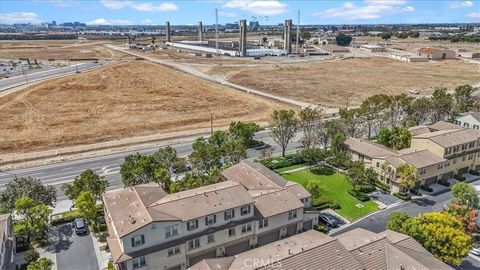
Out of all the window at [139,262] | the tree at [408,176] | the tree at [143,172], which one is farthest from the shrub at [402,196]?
the window at [139,262]

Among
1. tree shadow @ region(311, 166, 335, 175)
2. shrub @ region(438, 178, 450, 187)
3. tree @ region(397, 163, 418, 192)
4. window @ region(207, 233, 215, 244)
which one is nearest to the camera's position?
window @ region(207, 233, 215, 244)

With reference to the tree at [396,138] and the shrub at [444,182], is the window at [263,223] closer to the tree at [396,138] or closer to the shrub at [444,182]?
the shrub at [444,182]

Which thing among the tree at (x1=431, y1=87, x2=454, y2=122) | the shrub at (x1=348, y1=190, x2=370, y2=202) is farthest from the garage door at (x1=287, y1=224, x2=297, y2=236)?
the tree at (x1=431, y1=87, x2=454, y2=122)

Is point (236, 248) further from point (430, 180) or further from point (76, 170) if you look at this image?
point (76, 170)

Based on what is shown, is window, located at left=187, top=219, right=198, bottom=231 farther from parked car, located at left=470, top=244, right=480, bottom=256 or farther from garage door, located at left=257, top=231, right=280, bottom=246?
parked car, located at left=470, top=244, right=480, bottom=256

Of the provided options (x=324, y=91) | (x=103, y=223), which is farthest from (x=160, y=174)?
(x=324, y=91)

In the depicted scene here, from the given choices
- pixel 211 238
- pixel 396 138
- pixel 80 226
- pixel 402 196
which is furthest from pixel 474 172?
pixel 80 226
